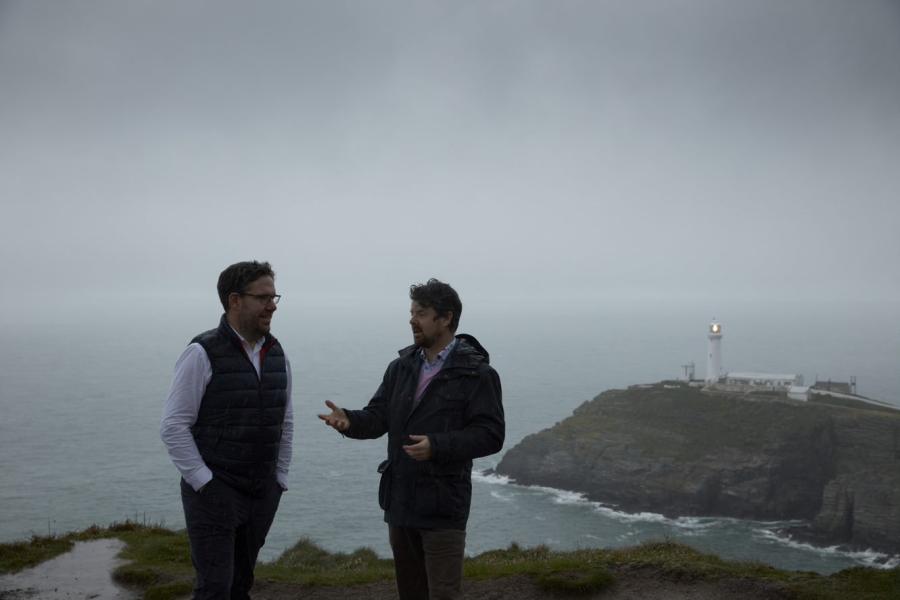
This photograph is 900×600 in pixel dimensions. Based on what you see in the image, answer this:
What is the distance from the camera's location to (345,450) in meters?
77.2

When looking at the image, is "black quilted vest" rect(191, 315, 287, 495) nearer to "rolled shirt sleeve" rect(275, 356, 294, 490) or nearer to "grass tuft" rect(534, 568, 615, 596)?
"rolled shirt sleeve" rect(275, 356, 294, 490)

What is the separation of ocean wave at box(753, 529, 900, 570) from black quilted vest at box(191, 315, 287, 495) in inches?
1997

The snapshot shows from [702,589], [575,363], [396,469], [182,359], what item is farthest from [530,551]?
[575,363]

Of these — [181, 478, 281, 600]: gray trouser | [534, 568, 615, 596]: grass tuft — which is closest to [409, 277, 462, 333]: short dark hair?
[181, 478, 281, 600]: gray trouser

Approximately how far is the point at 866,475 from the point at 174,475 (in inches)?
2306

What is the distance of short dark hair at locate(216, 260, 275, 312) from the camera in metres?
4.95

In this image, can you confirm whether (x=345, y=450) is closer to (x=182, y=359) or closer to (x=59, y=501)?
(x=59, y=501)

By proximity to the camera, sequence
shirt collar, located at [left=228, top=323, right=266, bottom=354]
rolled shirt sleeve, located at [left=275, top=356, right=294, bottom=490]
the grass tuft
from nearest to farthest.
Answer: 1. shirt collar, located at [left=228, top=323, right=266, bottom=354]
2. rolled shirt sleeve, located at [left=275, top=356, right=294, bottom=490]
3. the grass tuft

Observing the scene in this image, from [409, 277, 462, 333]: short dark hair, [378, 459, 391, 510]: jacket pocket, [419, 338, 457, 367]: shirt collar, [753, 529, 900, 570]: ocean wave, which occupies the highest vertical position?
[409, 277, 462, 333]: short dark hair

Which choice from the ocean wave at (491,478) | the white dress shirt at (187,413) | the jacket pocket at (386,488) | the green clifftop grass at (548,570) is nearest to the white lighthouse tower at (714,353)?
the ocean wave at (491,478)

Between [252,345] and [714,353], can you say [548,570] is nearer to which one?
[252,345]

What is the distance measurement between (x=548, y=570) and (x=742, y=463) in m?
60.5

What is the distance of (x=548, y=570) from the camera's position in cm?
832

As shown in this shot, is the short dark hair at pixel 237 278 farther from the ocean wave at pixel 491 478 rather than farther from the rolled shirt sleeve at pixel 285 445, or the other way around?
the ocean wave at pixel 491 478
